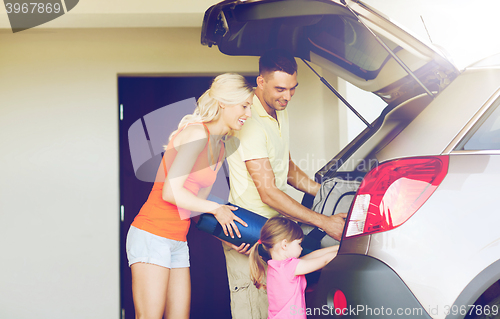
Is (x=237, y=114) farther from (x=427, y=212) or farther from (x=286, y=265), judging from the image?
(x=427, y=212)

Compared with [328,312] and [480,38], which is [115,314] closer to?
[328,312]

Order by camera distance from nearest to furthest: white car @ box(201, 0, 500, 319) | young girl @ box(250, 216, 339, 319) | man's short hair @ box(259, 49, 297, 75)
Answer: white car @ box(201, 0, 500, 319) < young girl @ box(250, 216, 339, 319) < man's short hair @ box(259, 49, 297, 75)

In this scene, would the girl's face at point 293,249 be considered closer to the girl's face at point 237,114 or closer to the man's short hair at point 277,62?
the girl's face at point 237,114

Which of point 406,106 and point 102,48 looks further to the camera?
point 102,48

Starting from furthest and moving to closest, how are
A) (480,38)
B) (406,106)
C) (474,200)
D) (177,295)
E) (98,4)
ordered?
(480,38) < (98,4) < (177,295) < (406,106) < (474,200)

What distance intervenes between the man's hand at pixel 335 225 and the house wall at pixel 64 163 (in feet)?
4.92

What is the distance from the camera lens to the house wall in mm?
3037

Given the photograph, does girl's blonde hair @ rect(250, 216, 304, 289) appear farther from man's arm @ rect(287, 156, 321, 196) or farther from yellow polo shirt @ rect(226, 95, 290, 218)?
man's arm @ rect(287, 156, 321, 196)

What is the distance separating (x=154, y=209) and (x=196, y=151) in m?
0.39

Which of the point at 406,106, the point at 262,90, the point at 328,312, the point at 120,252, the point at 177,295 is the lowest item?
the point at 328,312

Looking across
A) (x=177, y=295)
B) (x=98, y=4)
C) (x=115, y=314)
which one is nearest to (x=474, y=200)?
(x=177, y=295)

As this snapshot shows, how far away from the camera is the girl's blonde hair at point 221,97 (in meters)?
Answer: 2.05

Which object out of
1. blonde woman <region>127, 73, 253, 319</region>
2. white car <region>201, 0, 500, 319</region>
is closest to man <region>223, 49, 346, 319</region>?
blonde woman <region>127, 73, 253, 319</region>

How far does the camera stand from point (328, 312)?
4.55ft
